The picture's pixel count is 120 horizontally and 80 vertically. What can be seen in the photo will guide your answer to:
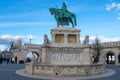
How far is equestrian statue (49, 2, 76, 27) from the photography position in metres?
28.5

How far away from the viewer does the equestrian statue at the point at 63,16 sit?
93.4ft

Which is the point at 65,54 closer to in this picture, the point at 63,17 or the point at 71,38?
the point at 71,38

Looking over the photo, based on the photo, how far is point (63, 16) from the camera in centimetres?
2844

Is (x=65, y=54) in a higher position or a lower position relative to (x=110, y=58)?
higher

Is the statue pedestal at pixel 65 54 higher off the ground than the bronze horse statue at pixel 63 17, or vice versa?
the bronze horse statue at pixel 63 17

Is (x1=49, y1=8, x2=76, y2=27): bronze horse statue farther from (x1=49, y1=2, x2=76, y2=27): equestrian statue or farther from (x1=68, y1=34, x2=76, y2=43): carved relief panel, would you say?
(x1=68, y1=34, x2=76, y2=43): carved relief panel

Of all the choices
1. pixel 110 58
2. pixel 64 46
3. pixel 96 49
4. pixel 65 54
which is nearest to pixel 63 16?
pixel 64 46

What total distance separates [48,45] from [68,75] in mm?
8012

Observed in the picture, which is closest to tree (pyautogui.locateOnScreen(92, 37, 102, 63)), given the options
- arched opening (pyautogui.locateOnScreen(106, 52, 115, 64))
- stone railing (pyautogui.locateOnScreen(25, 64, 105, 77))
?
arched opening (pyautogui.locateOnScreen(106, 52, 115, 64))

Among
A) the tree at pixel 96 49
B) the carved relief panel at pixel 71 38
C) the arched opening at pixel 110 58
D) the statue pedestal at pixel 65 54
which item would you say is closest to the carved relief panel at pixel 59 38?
the statue pedestal at pixel 65 54

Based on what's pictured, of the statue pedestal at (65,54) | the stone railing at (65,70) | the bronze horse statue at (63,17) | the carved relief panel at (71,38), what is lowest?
the stone railing at (65,70)

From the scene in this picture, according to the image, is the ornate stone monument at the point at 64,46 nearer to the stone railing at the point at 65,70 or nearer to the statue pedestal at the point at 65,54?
the statue pedestal at the point at 65,54

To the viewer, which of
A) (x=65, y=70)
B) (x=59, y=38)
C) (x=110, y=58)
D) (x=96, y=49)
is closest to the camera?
(x=65, y=70)

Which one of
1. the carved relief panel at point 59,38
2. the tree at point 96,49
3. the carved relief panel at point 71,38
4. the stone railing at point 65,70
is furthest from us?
the tree at point 96,49
